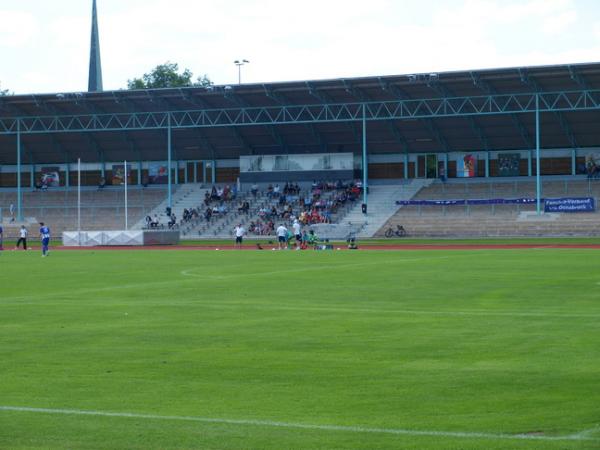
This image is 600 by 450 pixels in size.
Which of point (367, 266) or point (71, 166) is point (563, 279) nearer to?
point (367, 266)

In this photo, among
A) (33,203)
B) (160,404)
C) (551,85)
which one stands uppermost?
(551,85)

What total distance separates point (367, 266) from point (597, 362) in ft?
76.8

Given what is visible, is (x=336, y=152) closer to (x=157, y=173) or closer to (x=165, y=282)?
(x=157, y=173)

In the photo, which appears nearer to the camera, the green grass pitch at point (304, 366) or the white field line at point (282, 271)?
the green grass pitch at point (304, 366)

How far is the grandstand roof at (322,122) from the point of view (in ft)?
226

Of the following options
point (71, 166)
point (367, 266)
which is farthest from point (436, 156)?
point (367, 266)

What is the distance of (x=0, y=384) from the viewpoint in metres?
12.4

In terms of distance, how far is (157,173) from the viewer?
3529 inches

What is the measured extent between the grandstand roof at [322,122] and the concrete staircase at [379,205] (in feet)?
10.7

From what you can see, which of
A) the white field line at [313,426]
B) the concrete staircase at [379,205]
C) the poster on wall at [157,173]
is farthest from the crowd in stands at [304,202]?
the white field line at [313,426]

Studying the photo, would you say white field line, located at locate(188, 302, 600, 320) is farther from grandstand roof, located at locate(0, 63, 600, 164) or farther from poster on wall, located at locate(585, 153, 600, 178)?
poster on wall, located at locate(585, 153, 600, 178)

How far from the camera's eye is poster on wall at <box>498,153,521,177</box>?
3120 inches

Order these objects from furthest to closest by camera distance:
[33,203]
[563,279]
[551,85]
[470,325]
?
[33,203], [551,85], [563,279], [470,325]

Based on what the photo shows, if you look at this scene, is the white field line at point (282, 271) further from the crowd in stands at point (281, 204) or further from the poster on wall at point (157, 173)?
the poster on wall at point (157, 173)
